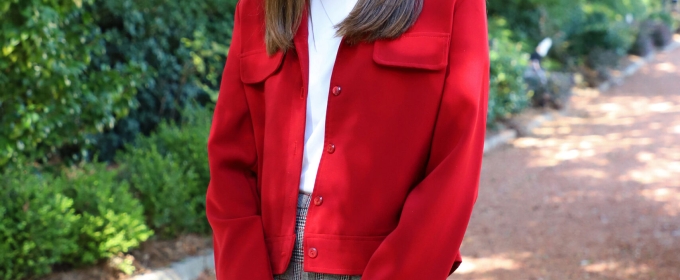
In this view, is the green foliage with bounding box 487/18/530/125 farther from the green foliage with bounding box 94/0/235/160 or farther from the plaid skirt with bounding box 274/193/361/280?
the plaid skirt with bounding box 274/193/361/280

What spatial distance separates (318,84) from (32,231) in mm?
2866

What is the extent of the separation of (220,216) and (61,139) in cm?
417

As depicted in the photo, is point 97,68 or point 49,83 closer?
point 49,83

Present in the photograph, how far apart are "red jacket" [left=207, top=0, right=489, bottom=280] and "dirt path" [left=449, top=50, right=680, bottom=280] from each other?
3.65 meters

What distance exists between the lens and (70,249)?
13.5ft

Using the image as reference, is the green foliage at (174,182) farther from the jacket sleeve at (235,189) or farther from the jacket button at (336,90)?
the jacket button at (336,90)

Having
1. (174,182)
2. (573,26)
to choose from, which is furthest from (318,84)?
(573,26)

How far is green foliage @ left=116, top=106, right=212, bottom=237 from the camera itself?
4.89 m

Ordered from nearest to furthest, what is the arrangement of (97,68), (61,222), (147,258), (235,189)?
(235,189) < (61,222) < (147,258) < (97,68)

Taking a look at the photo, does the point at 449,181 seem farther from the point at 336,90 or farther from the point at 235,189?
the point at 235,189

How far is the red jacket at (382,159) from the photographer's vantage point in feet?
5.10

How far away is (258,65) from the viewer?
182 centimetres

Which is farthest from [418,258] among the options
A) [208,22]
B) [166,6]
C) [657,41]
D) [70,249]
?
[657,41]

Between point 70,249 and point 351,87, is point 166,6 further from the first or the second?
point 351,87
